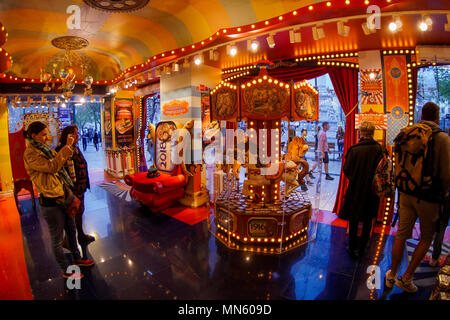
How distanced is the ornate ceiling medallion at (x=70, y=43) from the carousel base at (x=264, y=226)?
530cm

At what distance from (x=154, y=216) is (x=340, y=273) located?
3158mm

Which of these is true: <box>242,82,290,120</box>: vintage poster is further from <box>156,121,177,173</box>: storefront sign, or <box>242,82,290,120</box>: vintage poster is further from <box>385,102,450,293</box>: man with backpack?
<box>156,121,177,173</box>: storefront sign

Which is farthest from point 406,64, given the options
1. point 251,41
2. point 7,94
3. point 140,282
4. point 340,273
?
point 7,94

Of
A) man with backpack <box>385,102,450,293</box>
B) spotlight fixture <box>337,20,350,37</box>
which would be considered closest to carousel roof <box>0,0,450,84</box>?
spotlight fixture <box>337,20,350,37</box>

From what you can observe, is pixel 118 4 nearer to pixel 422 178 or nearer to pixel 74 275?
pixel 74 275

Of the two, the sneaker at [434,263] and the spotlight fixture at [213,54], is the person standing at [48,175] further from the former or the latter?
the sneaker at [434,263]

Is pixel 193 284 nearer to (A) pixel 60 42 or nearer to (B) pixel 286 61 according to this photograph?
(B) pixel 286 61

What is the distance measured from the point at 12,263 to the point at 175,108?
3675 mm

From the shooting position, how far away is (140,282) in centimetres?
267

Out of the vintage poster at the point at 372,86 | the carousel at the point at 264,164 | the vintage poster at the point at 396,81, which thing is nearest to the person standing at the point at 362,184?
the carousel at the point at 264,164

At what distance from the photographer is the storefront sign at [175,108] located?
5.24 meters

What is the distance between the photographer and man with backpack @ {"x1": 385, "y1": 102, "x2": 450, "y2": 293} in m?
2.19

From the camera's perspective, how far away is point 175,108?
5.47 metres

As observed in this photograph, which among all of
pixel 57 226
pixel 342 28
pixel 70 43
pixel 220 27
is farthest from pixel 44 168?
pixel 70 43
